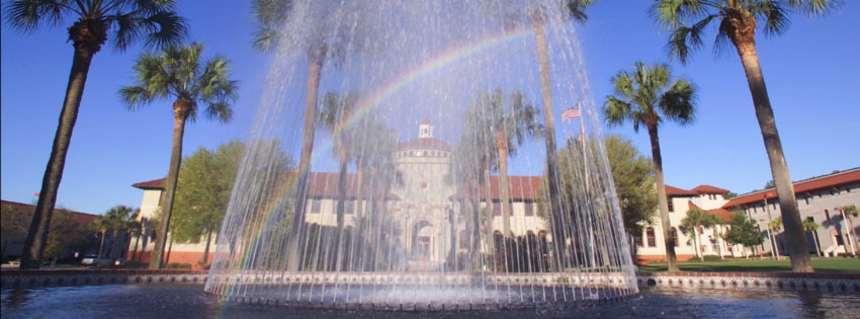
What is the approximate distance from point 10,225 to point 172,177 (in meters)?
30.8

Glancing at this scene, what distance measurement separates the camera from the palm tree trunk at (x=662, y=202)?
62.0 ft

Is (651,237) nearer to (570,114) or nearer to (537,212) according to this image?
(537,212)

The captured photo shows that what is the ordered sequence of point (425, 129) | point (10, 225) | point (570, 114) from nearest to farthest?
1. point (425, 129)
2. point (570, 114)
3. point (10, 225)

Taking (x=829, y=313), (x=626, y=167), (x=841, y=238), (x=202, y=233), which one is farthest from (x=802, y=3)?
(x=841, y=238)

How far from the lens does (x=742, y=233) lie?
42.3m

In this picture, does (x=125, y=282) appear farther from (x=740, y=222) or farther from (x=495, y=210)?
(x=740, y=222)

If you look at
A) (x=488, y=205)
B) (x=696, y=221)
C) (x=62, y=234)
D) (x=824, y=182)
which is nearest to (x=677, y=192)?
(x=696, y=221)

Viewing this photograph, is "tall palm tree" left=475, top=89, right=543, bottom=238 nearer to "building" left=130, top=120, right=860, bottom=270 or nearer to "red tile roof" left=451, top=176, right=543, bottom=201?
"building" left=130, top=120, right=860, bottom=270

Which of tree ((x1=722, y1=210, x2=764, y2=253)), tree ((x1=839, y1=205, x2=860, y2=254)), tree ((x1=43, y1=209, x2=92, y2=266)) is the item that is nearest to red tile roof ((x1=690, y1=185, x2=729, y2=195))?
tree ((x1=722, y1=210, x2=764, y2=253))

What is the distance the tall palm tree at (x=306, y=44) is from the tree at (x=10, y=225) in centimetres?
3304

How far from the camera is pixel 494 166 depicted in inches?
1101

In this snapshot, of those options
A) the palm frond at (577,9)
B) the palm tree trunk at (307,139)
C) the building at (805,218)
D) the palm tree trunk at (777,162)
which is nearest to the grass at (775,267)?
the palm tree trunk at (777,162)

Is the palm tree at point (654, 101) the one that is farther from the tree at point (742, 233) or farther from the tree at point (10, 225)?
the tree at point (10, 225)

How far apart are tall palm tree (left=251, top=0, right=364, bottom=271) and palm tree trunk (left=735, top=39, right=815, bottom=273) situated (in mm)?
13785
